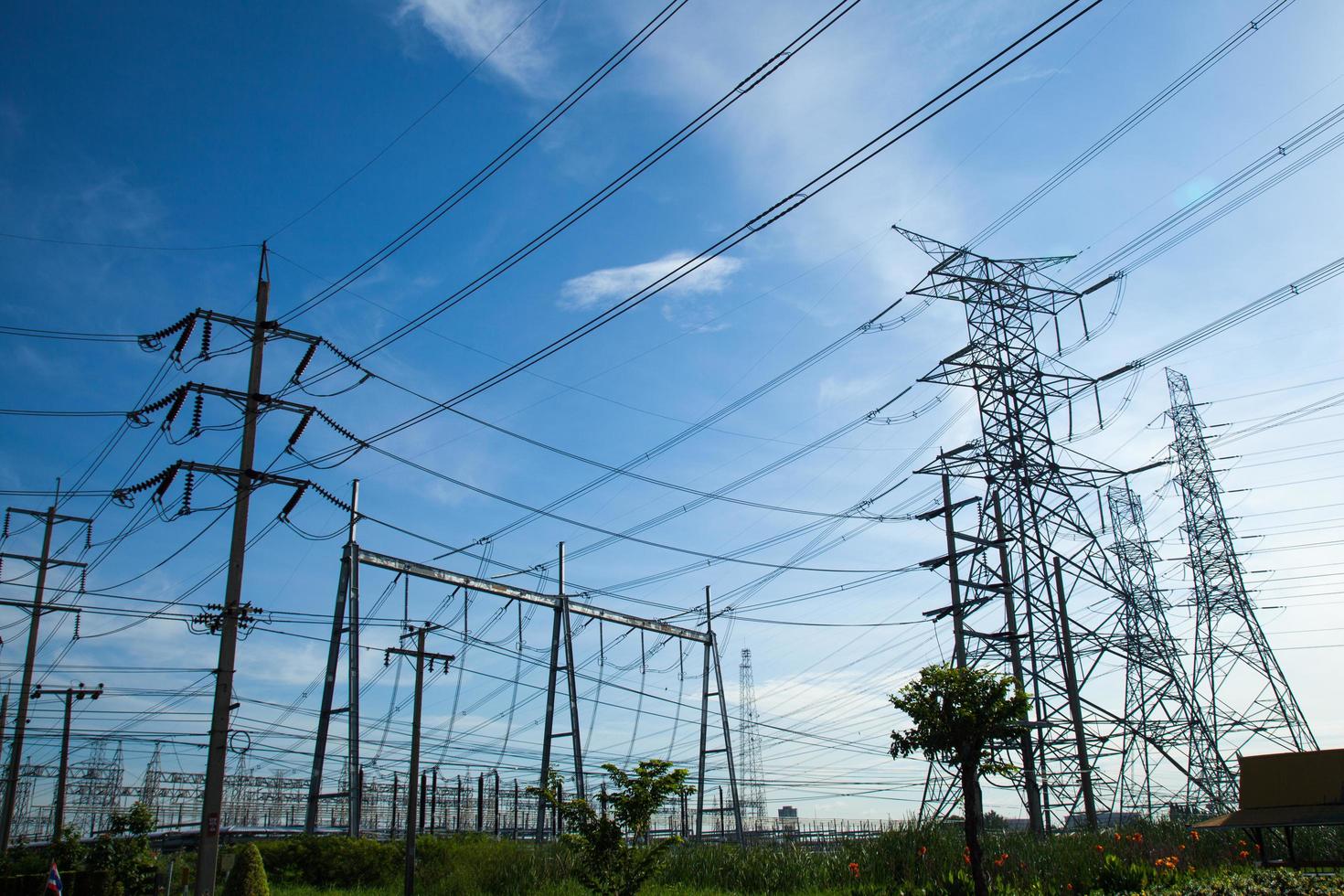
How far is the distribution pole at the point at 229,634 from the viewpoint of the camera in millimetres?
17891

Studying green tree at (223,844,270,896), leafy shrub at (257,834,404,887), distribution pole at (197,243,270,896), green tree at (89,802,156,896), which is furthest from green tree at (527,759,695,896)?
green tree at (89,802,156,896)

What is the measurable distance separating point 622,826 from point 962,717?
6504mm

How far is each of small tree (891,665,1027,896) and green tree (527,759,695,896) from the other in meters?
4.28

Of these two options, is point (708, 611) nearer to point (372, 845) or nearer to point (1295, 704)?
point (372, 845)

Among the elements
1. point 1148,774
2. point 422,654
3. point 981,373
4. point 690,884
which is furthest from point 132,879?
point 1148,774

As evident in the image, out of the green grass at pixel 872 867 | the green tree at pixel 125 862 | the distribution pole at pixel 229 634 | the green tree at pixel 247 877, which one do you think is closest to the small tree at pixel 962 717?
the green grass at pixel 872 867

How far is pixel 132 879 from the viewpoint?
28.9 m

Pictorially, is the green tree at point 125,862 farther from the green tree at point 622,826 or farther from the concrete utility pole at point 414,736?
the green tree at point 622,826

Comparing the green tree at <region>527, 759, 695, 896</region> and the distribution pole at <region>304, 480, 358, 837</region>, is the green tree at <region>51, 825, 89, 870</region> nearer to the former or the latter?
the distribution pole at <region>304, 480, 358, 837</region>

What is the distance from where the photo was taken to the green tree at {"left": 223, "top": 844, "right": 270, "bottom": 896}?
73.5 ft

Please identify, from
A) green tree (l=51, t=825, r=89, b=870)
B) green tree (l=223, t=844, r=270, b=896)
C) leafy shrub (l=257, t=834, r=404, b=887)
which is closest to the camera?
green tree (l=223, t=844, r=270, b=896)

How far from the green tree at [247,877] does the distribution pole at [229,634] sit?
Result: 9.16 ft

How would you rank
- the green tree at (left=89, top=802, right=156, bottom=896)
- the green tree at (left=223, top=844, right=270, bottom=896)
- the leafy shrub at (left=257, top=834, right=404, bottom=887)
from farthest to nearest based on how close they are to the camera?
1. the leafy shrub at (left=257, top=834, right=404, bottom=887)
2. the green tree at (left=89, top=802, right=156, bottom=896)
3. the green tree at (left=223, top=844, right=270, bottom=896)

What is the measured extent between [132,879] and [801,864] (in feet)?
69.5
